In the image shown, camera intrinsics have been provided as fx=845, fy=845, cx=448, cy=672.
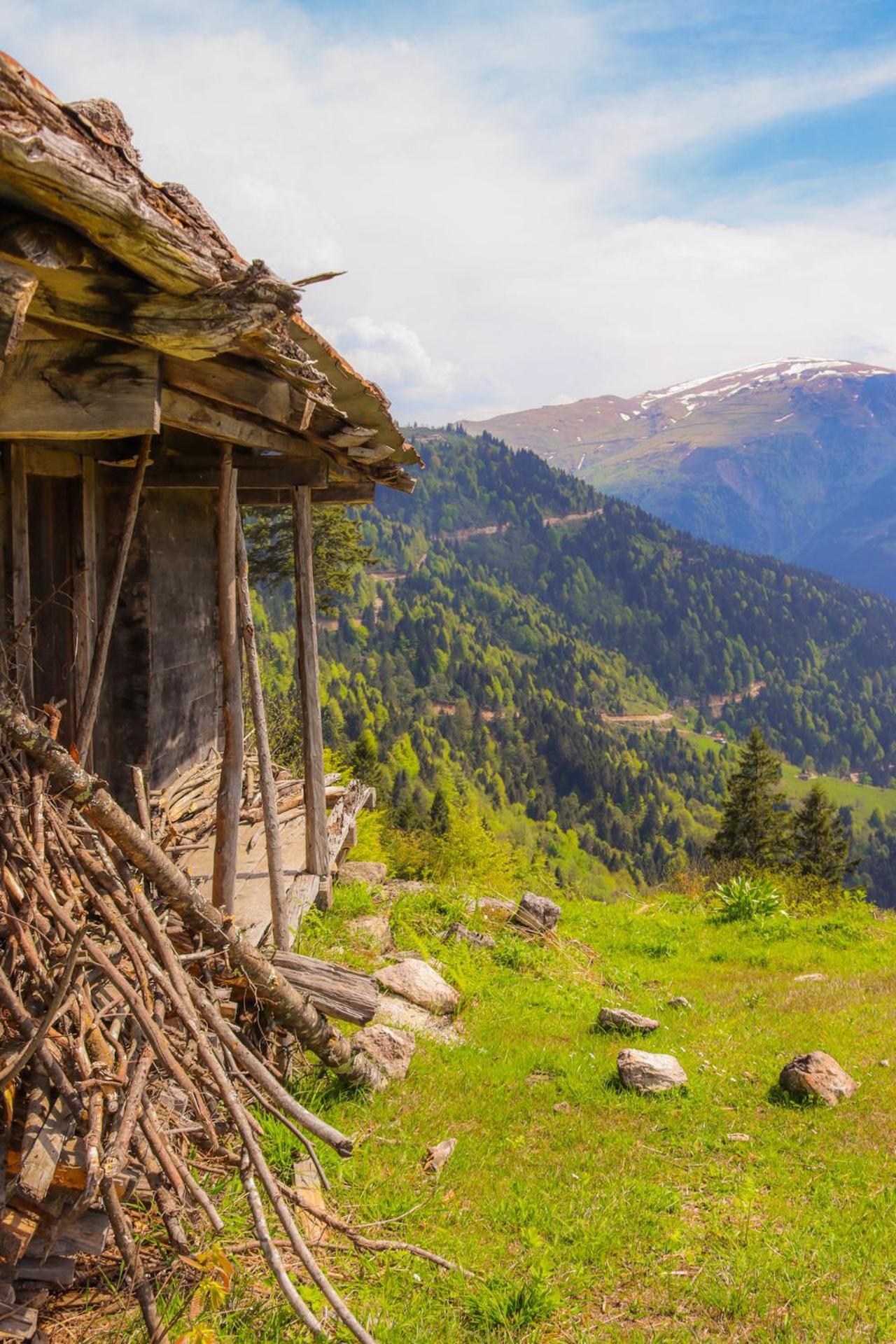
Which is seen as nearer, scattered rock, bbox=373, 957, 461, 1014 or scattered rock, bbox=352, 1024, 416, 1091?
scattered rock, bbox=352, 1024, 416, 1091

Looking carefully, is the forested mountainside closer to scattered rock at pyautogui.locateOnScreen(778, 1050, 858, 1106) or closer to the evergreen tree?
the evergreen tree

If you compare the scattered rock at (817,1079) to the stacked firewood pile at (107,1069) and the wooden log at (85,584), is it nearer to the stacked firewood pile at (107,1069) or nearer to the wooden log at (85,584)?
the stacked firewood pile at (107,1069)

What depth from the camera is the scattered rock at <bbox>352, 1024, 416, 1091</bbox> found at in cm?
550

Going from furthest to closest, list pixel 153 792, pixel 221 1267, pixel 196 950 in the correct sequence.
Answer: pixel 153 792 → pixel 196 950 → pixel 221 1267

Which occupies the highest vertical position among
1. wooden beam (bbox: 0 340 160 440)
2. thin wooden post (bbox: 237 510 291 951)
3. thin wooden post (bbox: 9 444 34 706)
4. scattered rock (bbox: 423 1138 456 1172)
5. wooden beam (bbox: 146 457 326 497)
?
wooden beam (bbox: 146 457 326 497)

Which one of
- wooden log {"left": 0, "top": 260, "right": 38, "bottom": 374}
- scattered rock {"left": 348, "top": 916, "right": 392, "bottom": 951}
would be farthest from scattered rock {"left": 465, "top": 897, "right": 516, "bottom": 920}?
wooden log {"left": 0, "top": 260, "right": 38, "bottom": 374}

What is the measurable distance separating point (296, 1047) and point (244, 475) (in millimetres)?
4112

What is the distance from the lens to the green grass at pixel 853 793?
147m

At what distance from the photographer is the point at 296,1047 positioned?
16.7 feet

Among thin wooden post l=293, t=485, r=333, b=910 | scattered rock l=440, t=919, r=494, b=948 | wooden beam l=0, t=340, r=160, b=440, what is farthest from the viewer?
scattered rock l=440, t=919, r=494, b=948

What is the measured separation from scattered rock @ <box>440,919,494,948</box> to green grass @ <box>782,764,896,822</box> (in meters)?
147

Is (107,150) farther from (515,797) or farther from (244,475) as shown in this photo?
(515,797)

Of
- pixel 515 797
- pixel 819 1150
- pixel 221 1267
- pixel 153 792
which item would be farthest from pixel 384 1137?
pixel 515 797

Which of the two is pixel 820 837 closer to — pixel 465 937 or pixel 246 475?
pixel 465 937
